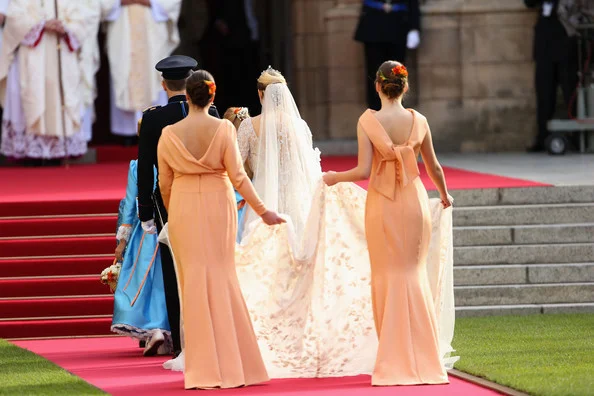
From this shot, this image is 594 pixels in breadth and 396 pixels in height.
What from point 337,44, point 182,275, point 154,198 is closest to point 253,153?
point 154,198

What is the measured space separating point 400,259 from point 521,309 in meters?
3.58

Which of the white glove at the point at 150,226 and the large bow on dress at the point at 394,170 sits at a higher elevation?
the large bow on dress at the point at 394,170

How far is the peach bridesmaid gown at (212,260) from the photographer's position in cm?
841

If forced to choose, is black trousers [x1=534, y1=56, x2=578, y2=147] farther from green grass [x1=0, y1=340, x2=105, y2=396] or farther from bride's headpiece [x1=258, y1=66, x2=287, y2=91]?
green grass [x1=0, y1=340, x2=105, y2=396]

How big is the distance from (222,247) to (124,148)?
10.2 metres

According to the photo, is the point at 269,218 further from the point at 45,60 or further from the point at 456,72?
the point at 456,72

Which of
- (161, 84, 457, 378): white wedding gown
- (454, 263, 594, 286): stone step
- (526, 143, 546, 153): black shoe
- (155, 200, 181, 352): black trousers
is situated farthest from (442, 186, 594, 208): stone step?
(526, 143, 546, 153): black shoe

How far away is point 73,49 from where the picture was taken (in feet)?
56.5

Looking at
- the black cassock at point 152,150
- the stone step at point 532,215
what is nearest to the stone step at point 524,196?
the stone step at point 532,215

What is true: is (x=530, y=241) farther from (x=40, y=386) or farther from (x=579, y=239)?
(x=40, y=386)

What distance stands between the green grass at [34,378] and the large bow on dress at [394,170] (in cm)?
192

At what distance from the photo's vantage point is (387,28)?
59.3ft

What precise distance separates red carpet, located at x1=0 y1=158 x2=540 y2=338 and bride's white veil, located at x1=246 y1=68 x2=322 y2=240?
2.05 m

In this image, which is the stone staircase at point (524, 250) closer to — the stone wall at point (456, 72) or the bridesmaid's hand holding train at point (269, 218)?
the bridesmaid's hand holding train at point (269, 218)
